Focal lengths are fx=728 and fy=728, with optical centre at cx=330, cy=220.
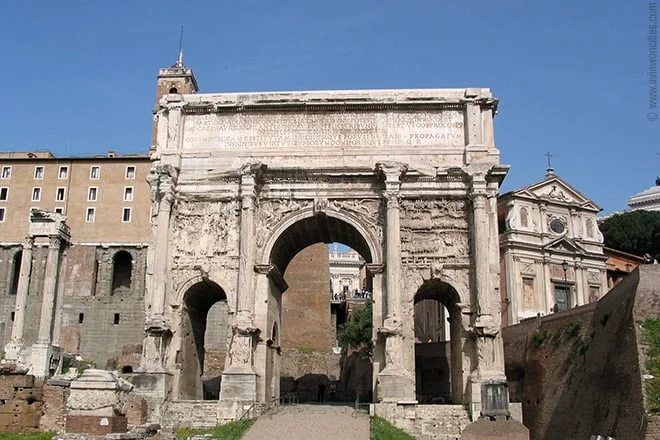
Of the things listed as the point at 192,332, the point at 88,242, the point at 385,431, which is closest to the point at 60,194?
the point at 88,242

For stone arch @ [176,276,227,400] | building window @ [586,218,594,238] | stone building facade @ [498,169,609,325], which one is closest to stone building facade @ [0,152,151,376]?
stone arch @ [176,276,227,400]

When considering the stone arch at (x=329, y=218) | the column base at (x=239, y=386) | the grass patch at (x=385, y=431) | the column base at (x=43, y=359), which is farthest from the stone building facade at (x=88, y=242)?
the grass patch at (x=385, y=431)

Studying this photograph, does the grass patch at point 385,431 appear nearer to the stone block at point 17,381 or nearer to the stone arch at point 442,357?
the stone arch at point 442,357

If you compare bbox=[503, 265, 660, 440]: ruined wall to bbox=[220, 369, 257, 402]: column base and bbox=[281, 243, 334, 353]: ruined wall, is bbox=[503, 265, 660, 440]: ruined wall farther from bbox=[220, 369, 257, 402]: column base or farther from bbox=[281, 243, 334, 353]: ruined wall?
bbox=[281, 243, 334, 353]: ruined wall

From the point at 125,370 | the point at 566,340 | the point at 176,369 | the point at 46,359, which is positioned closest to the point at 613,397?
the point at 566,340

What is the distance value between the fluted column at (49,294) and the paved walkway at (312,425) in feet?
65.5

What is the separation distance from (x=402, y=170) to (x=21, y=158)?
145ft

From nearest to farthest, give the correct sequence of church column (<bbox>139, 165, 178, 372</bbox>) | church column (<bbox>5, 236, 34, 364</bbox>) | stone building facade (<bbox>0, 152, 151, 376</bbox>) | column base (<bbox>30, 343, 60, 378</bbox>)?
1. church column (<bbox>139, 165, 178, 372</bbox>)
2. column base (<bbox>30, 343, 60, 378</bbox>)
3. church column (<bbox>5, 236, 34, 364</bbox>)
4. stone building facade (<bbox>0, 152, 151, 376</bbox>)

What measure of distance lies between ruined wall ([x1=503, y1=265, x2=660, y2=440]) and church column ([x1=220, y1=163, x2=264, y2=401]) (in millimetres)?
10630

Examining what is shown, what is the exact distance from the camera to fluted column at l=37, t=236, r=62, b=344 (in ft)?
126

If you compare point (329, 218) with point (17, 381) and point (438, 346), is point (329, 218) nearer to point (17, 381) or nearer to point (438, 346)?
point (17, 381)

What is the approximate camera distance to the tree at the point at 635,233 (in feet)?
176

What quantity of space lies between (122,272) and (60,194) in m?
7.94

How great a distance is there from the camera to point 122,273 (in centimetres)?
5938
